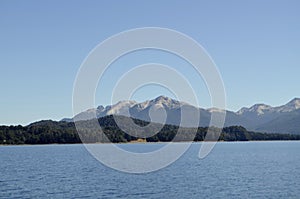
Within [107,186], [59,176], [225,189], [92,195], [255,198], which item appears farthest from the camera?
[59,176]

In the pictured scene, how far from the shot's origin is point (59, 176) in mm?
81750

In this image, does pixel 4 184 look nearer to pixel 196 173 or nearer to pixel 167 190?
pixel 167 190

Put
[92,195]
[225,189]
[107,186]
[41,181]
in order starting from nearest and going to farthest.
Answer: [92,195] → [225,189] → [107,186] → [41,181]

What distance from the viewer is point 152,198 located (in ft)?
182

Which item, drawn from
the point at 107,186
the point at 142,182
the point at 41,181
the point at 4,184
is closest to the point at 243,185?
the point at 142,182

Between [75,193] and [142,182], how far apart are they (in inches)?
551

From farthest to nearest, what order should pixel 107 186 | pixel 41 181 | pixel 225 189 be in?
pixel 41 181
pixel 107 186
pixel 225 189

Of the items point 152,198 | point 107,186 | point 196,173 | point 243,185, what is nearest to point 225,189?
point 243,185

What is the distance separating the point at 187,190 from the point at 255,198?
10.7 m

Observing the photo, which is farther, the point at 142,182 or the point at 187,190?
the point at 142,182

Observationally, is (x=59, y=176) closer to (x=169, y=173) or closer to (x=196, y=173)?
(x=169, y=173)

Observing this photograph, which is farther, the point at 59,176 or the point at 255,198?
the point at 59,176

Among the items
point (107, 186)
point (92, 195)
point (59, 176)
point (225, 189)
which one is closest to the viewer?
point (92, 195)

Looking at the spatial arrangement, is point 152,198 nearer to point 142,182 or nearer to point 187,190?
point 187,190
